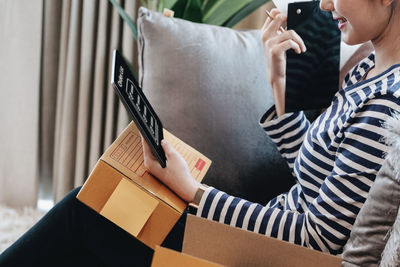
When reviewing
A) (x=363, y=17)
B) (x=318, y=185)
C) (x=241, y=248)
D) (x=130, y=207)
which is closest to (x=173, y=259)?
(x=241, y=248)

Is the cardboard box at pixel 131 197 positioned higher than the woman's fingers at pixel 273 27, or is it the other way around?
the woman's fingers at pixel 273 27

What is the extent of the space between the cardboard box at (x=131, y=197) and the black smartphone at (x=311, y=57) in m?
0.35

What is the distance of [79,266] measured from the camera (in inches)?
33.2

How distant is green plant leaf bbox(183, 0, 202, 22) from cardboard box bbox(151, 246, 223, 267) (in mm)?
1036

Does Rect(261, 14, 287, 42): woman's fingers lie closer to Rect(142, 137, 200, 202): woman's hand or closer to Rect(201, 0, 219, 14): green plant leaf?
Rect(142, 137, 200, 202): woman's hand

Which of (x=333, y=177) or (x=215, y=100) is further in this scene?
(x=215, y=100)

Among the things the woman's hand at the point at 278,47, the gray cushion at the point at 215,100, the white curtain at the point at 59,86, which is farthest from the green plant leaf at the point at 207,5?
the woman's hand at the point at 278,47

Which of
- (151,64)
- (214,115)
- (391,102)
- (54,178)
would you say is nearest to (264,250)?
(391,102)

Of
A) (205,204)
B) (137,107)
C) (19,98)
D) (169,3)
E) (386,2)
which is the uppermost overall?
(386,2)

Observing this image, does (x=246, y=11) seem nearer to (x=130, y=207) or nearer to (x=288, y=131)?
(x=288, y=131)

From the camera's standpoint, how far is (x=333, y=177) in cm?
70

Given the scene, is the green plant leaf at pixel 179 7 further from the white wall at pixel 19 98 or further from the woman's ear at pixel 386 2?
the woman's ear at pixel 386 2

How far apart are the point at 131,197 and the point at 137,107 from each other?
0.15 m

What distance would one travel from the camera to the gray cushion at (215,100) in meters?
1.06
